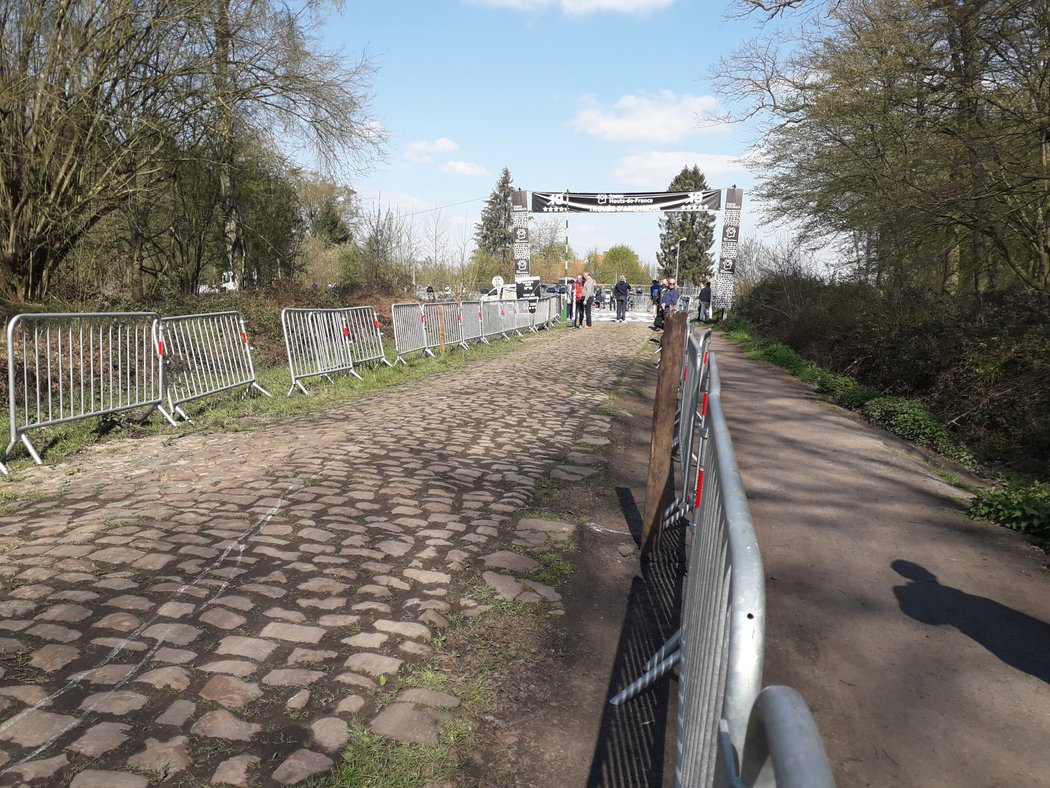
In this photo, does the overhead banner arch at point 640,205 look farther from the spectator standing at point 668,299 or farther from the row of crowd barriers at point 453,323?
the spectator standing at point 668,299

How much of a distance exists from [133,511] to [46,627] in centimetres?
179

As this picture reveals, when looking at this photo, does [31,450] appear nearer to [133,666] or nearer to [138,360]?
[138,360]

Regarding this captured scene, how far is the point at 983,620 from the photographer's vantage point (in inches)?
168

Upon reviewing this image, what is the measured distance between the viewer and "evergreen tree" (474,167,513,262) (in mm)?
100750

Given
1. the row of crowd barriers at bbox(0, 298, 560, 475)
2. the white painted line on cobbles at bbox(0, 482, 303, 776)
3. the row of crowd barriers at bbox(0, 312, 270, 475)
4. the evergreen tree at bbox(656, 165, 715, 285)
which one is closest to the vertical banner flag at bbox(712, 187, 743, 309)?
the row of crowd barriers at bbox(0, 298, 560, 475)

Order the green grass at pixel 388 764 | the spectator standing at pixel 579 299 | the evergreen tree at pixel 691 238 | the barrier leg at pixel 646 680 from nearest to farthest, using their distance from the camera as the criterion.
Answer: the green grass at pixel 388 764, the barrier leg at pixel 646 680, the spectator standing at pixel 579 299, the evergreen tree at pixel 691 238

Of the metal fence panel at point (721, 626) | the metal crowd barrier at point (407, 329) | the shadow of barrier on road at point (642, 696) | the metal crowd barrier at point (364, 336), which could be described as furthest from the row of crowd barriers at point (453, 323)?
the metal fence panel at point (721, 626)

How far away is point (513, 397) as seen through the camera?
1052 cm

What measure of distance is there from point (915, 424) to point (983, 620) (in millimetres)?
6240

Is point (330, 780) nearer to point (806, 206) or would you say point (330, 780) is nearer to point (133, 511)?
point (133, 511)

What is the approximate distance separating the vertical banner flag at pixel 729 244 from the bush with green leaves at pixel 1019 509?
25450 millimetres

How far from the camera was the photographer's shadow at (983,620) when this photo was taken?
152 inches

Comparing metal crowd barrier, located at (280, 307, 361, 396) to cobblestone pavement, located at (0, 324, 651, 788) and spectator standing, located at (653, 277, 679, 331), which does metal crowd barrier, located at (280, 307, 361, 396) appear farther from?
spectator standing, located at (653, 277, 679, 331)

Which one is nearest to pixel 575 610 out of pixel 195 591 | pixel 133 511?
pixel 195 591
